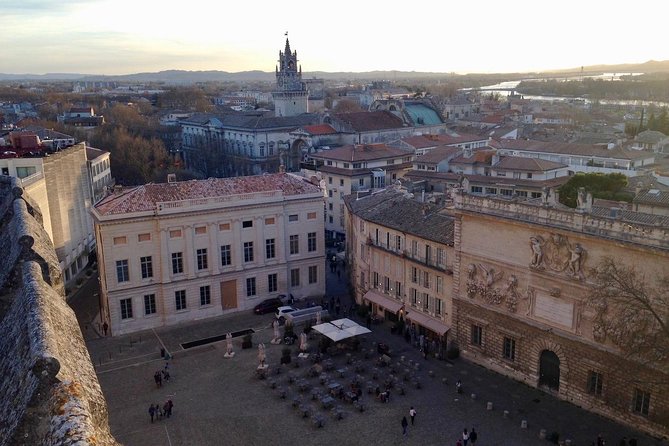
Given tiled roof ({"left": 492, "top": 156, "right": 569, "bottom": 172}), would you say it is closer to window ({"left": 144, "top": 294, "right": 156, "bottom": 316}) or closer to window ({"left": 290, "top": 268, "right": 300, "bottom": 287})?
window ({"left": 290, "top": 268, "right": 300, "bottom": 287})

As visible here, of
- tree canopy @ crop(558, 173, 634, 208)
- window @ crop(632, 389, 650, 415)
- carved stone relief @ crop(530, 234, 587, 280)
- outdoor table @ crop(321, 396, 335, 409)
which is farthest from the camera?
tree canopy @ crop(558, 173, 634, 208)

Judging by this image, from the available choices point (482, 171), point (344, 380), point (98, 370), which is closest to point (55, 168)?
point (98, 370)

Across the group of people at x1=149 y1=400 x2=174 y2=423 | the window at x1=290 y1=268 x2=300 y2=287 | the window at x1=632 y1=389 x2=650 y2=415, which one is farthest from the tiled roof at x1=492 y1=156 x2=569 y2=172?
the group of people at x1=149 y1=400 x2=174 y2=423

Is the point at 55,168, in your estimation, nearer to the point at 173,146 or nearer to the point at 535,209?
the point at 535,209

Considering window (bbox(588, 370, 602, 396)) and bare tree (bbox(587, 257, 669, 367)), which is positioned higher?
bare tree (bbox(587, 257, 669, 367))

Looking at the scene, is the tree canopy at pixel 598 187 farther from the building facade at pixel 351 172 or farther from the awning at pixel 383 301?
the building facade at pixel 351 172
